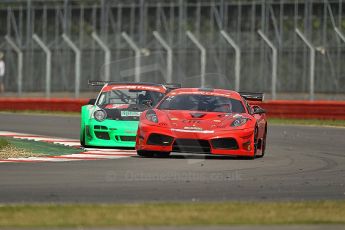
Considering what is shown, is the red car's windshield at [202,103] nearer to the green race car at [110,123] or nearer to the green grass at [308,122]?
the green race car at [110,123]

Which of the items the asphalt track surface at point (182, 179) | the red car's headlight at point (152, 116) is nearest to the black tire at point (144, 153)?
the asphalt track surface at point (182, 179)

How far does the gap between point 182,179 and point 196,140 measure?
3.07 metres

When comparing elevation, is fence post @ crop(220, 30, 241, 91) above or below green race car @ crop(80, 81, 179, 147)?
above

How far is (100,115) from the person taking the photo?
19000 millimetres

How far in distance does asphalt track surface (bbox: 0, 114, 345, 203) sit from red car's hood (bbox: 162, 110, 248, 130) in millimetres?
503

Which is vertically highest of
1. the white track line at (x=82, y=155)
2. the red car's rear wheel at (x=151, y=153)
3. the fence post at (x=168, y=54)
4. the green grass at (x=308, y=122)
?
the fence post at (x=168, y=54)

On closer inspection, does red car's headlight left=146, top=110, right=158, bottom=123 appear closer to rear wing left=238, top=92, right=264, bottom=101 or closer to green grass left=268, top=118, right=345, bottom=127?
rear wing left=238, top=92, right=264, bottom=101

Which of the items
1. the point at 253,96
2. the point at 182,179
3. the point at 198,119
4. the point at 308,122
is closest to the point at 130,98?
the point at 253,96

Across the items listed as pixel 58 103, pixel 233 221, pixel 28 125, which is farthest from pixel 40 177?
pixel 58 103

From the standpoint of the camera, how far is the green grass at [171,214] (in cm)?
924

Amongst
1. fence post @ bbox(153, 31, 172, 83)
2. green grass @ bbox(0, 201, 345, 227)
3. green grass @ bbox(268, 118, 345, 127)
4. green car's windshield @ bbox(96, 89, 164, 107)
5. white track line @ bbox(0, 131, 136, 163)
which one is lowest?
green grass @ bbox(268, 118, 345, 127)

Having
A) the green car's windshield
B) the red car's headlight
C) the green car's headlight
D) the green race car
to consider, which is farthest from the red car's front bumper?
the green car's windshield

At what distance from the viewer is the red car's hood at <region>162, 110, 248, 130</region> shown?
658 inches

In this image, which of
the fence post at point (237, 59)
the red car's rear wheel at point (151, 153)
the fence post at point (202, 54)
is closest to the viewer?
the red car's rear wheel at point (151, 153)
